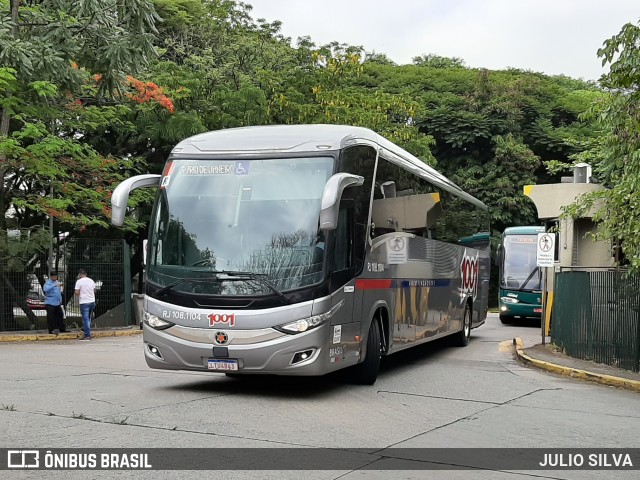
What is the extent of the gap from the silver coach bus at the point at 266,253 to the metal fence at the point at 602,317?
518cm

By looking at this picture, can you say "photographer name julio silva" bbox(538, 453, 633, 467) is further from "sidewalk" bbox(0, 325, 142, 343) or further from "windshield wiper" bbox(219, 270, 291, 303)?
"sidewalk" bbox(0, 325, 142, 343)

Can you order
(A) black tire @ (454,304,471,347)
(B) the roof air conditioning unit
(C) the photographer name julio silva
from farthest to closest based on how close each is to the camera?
(B) the roof air conditioning unit < (A) black tire @ (454,304,471,347) < (C) the photographer name julio silva

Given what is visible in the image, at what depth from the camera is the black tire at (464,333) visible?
67.9ft

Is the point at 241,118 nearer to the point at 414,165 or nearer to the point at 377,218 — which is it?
the point at 414,165

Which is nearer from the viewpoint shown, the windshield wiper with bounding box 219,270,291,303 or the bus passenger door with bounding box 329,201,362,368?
the windshield wiper with bounding box 219,270,291,303

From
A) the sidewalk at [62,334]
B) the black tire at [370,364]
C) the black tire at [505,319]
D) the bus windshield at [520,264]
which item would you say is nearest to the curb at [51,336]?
the sidewalk at [62,334]

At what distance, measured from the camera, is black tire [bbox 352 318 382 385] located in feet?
40.9

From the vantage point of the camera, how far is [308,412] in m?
9.96

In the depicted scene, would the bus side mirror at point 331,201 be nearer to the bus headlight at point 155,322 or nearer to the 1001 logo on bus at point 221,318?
the 1001 logo on bus at point 221,318

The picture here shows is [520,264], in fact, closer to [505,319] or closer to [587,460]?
[505,319]

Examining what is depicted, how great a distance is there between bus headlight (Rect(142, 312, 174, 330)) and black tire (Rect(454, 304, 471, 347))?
10.9 meters

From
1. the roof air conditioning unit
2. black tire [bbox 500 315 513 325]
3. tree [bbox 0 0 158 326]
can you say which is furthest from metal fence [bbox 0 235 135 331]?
the roof air conditioning unit

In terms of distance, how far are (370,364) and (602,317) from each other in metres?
5.81

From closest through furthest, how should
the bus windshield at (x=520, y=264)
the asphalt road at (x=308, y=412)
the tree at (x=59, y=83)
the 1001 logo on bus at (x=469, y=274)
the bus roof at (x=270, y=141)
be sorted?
the asphalt road at (x=308, y=412), the bus roof at (x=270, y=141), the 1001 logo on bus at (x=469, y=274), the tree at (x=59, y=83), the bus windshield at (x=520, y=264)
